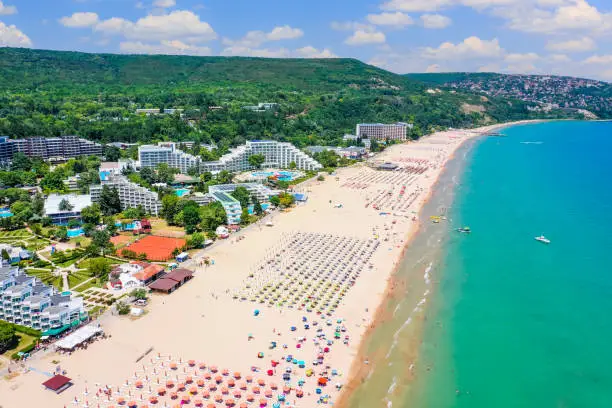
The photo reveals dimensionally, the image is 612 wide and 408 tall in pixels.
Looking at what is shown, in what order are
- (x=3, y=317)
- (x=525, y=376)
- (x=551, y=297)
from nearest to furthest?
(x=525, y=376) < (x=3, y=317) < (x=551, y=297)

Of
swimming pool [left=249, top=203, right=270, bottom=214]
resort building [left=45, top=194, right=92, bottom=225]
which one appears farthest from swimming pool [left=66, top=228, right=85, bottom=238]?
swimming pool [left=249, top=203, right=270, bottom=214]

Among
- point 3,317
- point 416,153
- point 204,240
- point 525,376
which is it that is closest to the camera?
point 525,376

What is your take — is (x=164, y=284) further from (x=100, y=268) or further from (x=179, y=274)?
(x=100, y=268)

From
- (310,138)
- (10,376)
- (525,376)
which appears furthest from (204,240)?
(310,138)

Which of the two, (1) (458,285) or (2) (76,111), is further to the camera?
(2) (76,111)

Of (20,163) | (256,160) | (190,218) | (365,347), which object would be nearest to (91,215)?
(190,218)

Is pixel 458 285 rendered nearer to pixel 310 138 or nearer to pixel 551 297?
pixel 551 297
